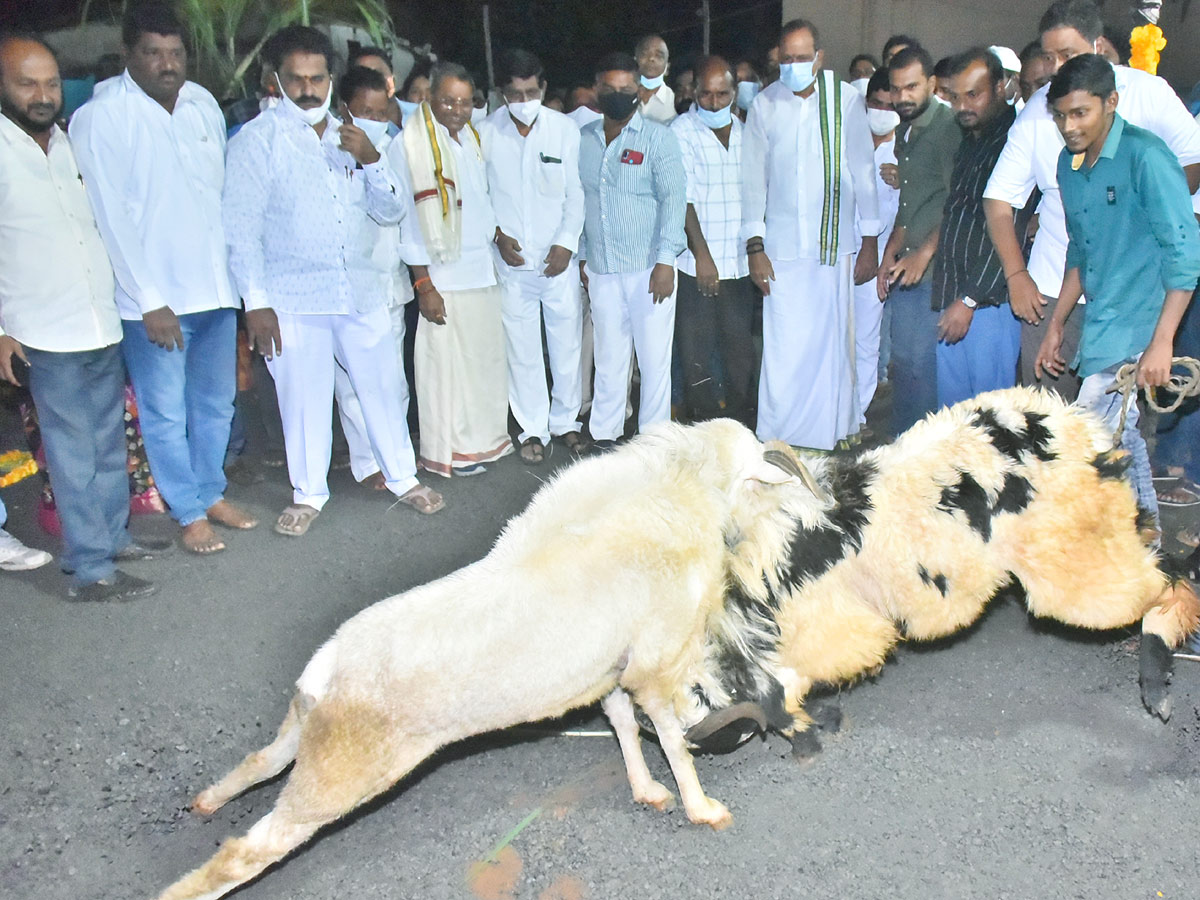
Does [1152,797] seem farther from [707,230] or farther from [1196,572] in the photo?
[707,230]

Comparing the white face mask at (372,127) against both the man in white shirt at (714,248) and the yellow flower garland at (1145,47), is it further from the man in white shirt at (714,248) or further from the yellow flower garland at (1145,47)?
the yellow flower garland at (1145,47)

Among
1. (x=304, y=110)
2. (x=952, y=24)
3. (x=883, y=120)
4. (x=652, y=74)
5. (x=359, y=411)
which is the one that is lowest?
(x=359, y=411)

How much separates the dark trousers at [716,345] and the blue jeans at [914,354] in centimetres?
109

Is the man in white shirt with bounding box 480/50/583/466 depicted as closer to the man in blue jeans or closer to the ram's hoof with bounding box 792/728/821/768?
the man in blue jeans

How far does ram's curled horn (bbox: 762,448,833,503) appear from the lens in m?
2.76

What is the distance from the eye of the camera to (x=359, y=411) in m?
5.44

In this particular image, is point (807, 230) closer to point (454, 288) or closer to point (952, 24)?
point (454, 288)

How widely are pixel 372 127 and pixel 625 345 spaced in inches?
77.4

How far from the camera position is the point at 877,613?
9.85 feet

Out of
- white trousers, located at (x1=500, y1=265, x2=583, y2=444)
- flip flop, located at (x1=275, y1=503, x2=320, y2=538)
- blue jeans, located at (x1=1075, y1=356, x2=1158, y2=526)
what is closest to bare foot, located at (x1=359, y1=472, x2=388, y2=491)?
flip flop, located at (x1=275, y1=503, x2=320, y2=538)

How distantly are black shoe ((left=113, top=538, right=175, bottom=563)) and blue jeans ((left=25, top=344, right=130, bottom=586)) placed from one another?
0.72 feet

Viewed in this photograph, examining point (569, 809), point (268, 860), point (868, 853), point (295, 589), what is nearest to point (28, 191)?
point (295, 589)

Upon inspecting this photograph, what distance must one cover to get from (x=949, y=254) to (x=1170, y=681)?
2223 millimetres

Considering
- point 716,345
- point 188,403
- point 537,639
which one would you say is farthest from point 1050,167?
point 188,403
